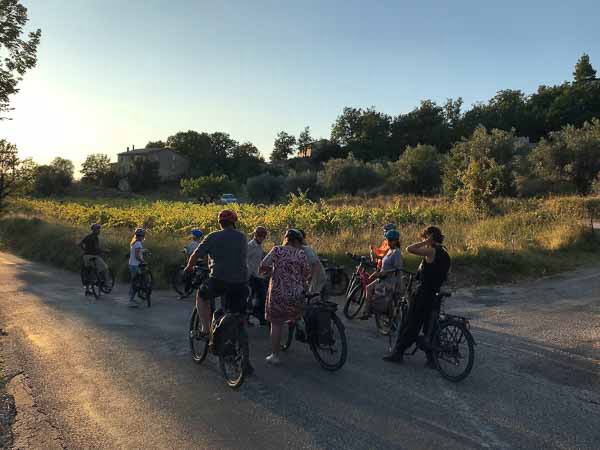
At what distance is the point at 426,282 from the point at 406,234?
1122 cm

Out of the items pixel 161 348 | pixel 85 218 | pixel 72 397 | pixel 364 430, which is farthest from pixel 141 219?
pixel 364 430

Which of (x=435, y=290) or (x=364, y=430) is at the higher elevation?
(x=435, y=290)

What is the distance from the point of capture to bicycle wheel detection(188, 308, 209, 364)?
6.65 m

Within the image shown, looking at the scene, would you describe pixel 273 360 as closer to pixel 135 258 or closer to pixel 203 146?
pixel 135 258

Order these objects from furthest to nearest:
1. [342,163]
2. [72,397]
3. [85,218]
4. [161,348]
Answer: [342,163]
[85,218]
[161,348]
[72,397]

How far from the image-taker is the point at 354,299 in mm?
9609

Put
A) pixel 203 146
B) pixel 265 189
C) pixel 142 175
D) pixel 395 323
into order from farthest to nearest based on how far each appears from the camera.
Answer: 1. pixel 203 146
2. pixel 142 175
3. pixel 265 189
4. pixel 395 323

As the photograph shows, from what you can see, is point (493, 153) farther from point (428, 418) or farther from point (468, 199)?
point (428, 418)

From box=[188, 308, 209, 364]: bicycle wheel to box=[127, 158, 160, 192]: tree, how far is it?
81.5 m

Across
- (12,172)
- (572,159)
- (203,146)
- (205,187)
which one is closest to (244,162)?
(203,146)

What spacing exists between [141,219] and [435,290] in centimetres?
2270

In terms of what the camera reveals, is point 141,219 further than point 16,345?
Yes

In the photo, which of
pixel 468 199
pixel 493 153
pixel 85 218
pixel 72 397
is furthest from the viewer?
pixel 493 153

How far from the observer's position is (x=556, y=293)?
11.6 m
